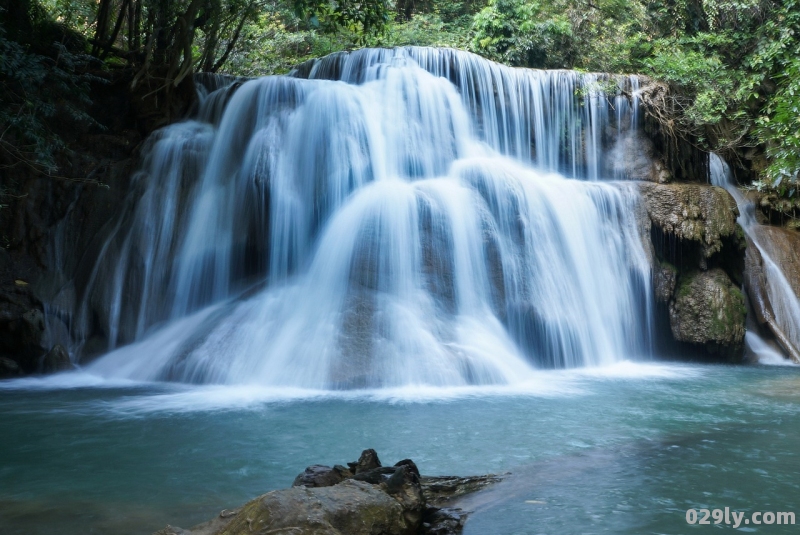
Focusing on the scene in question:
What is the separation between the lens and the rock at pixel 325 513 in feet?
9.98

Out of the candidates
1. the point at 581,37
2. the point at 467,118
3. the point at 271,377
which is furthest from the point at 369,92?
the point at 581,37

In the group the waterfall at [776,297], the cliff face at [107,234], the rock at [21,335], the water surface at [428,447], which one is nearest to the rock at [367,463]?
the water surface at [428,447]

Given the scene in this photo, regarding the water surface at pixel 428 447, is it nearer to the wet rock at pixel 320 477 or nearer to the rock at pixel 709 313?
the wet rock at pixel 320 477

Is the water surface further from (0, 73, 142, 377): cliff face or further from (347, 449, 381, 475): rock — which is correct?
(0, 73, 142, 377): cliff face

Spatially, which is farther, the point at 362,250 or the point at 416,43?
the point at 416,43

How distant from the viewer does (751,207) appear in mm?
14773

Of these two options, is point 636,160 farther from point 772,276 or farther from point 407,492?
point 407,492

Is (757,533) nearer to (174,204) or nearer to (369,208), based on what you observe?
(369,208)

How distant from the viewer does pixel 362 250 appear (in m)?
10.0

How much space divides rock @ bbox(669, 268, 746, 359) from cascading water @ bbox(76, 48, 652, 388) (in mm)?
587

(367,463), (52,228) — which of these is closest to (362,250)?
(52,228)

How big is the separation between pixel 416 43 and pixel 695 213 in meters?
9.47

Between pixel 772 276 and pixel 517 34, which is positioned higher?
pixel 517 34

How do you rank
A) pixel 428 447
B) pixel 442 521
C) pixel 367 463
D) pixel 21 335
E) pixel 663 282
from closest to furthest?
1. pixel 442 521
2. pixel 367 463
3. pixel 428 447
4. pixel 21 335
5. pixel 663 282
